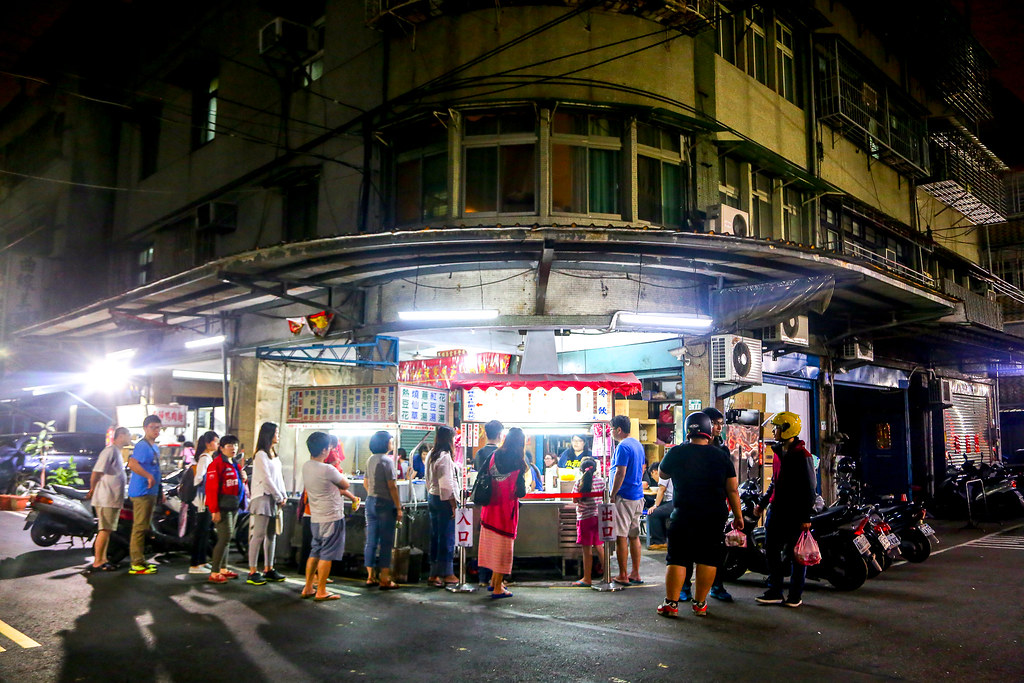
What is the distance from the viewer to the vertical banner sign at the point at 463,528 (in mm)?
9469

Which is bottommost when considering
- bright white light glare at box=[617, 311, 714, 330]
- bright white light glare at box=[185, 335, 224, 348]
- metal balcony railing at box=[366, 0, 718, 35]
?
bright white light glare at box=[617, 311, 714, 330]

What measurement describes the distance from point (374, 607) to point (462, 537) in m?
1.66

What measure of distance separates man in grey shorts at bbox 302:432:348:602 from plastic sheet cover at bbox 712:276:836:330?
7.59 m

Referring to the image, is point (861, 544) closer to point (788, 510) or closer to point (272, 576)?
point (788, 510)

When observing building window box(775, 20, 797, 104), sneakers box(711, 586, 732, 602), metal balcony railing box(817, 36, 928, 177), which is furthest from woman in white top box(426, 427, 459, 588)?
metal balcony railing box(817, 36, 928, 177)

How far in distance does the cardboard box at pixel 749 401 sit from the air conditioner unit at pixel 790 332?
1.19 m

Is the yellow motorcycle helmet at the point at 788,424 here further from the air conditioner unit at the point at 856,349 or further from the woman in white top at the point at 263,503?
the air conditioner unit at the point at 856,349

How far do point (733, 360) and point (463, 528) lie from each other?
6.40 m

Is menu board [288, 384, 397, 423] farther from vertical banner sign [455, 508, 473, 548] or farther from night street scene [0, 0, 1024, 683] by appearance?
vertical banner sign [455, 508, 473, 548]

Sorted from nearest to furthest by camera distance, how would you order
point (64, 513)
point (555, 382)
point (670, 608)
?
1. point (670, 608)
2. point (64, 513)
3. point (555, 382)

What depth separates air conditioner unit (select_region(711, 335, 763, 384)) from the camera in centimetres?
1345

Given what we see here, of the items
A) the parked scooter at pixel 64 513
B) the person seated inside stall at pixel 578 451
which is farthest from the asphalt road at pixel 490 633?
the person seated inside stall at pixel 578 451

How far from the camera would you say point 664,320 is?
12.8 metres

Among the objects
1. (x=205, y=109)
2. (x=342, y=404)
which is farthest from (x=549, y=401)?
(x=205, y=109)
